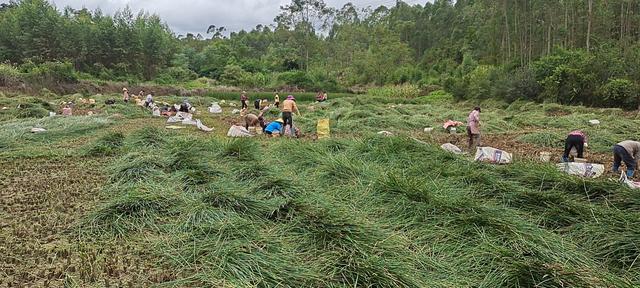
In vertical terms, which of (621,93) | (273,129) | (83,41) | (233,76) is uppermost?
(83,41)

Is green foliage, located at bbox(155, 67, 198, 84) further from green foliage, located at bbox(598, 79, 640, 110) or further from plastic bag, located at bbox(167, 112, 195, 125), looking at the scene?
green foliage, located at bbox(598, 79, 640, 110)

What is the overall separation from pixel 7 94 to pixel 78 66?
14505mm

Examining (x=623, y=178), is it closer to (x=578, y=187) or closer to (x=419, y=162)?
(x=578, y=187)

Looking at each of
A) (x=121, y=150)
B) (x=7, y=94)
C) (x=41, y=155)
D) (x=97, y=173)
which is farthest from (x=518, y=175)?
(x=7, y=94)

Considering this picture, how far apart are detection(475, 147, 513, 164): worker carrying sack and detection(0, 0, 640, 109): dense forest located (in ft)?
37.6

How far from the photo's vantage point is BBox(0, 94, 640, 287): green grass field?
281 cm

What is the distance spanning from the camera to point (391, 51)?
3844 cm

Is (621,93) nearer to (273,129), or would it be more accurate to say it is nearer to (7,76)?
(273,129)

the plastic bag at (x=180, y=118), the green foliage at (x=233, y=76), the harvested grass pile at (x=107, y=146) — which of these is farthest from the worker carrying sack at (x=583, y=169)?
the green foliage at (x=233, y=76)

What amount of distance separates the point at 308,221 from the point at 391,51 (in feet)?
120

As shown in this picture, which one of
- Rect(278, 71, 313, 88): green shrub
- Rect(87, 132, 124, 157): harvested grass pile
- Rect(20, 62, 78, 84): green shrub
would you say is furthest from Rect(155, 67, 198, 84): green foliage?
Rect(87, 132, 124, 157): harvested grass pile

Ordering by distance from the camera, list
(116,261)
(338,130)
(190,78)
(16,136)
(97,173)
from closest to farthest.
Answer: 1. (116,261)
2. (97,173)
3. (16,136)
4. (338,130)
5. (190,78)

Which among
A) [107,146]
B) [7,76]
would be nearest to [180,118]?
[107,146]

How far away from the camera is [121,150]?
686cm
